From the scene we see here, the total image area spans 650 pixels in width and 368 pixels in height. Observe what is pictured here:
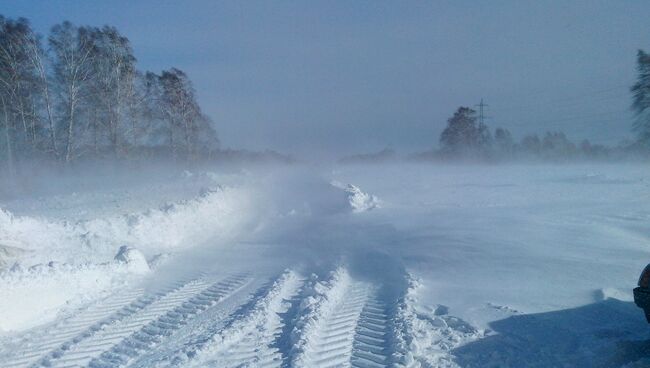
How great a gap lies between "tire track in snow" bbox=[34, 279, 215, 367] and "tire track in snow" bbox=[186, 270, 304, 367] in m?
1.17

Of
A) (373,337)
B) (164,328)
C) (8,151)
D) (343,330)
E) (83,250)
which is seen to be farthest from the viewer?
(8,151)

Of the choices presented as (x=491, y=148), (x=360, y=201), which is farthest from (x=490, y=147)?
(x=360, y=201)

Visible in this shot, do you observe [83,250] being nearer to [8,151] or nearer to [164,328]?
[164,328]

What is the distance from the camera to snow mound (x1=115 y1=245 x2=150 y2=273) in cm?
870

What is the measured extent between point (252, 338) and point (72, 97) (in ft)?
61.5

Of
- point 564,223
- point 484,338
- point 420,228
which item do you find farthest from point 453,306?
point 564,223

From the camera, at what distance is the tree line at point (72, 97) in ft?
61.6

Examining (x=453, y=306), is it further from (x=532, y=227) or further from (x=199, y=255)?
(x=199, y=255)

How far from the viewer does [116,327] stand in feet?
18.9

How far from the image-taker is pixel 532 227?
10641mm

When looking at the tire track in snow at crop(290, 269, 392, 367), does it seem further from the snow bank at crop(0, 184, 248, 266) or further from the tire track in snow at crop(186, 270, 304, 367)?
the snow bank at crop(0, 184, 248, 266)

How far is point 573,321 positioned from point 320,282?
146 inches

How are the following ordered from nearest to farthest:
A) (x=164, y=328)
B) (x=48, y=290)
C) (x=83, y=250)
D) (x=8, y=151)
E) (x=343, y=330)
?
1. (x=343, y=330)
2. (x=164, y=328)
3. (x=48, y=290)
4. (x=83, y=250)
5. (x=8, y=151)

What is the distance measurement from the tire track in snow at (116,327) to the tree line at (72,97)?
1604 cm
